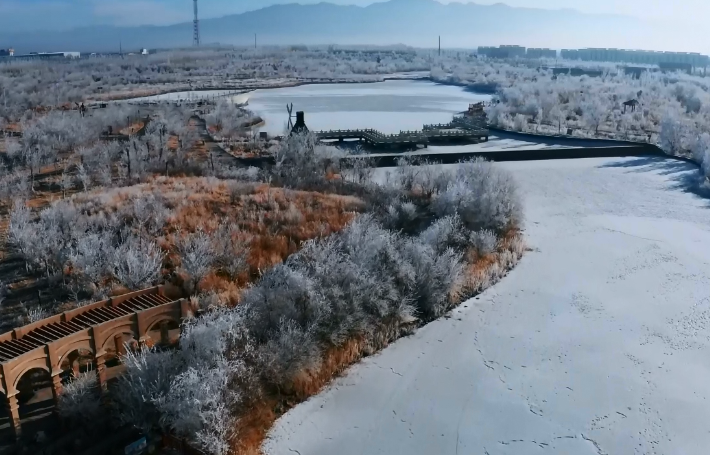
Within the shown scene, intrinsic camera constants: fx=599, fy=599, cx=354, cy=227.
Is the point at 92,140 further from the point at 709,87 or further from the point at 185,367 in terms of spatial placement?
the point at 709,87

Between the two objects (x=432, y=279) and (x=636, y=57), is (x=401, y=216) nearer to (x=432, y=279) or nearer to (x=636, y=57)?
(x=432, y=279)

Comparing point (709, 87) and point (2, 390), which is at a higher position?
point (709, 87)

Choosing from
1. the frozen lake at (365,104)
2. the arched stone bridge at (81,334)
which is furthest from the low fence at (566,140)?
the arched stone bridge at (81,334)

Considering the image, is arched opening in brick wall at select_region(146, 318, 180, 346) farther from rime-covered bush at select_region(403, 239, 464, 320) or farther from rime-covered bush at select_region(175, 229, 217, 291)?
rime-covered bush at select_region(403, 239, 464, 320)

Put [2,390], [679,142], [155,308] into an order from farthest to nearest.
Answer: [679,142], [155,308], [2,390]

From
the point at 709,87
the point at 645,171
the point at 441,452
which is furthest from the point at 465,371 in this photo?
the point at 709,87

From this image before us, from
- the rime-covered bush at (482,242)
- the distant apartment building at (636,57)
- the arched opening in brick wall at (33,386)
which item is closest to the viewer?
the arched opening in brick wall at (33,386)

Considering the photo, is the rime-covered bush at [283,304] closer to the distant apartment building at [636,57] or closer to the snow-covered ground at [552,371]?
the snow-covered ground at [552,371]
